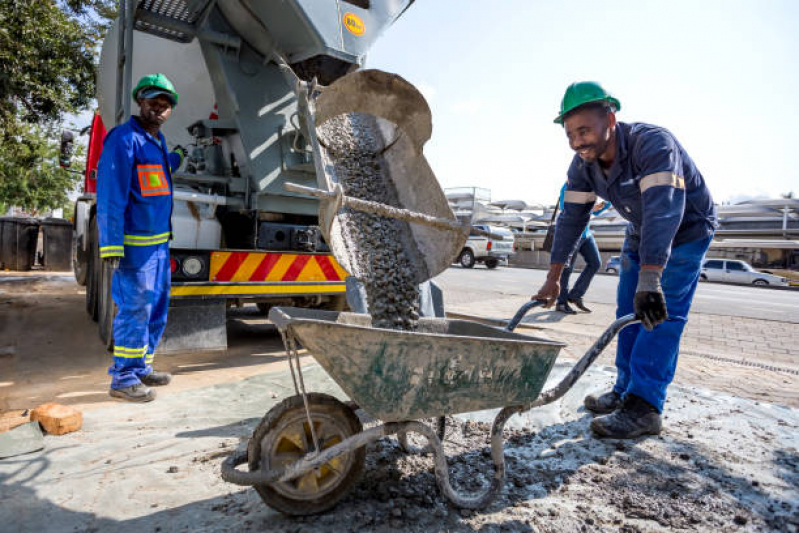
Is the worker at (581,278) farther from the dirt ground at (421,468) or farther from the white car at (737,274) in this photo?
the white car at (737,274)

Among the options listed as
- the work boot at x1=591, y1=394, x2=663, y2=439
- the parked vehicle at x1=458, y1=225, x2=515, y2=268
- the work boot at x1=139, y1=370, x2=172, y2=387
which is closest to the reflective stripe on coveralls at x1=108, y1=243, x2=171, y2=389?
the work boot at x1=139, y1=370, x2=172, y2=387

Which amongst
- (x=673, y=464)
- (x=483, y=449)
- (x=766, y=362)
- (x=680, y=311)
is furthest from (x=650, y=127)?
(x=766, y=362)

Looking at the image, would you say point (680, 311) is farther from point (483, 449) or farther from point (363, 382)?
point (363, 382)

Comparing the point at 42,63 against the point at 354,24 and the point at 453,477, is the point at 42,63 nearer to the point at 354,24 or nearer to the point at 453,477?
the point at 354,24

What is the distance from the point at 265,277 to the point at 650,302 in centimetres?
292

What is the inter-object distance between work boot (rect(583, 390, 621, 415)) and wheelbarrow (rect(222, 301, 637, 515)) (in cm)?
129

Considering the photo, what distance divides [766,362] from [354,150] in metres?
4.27

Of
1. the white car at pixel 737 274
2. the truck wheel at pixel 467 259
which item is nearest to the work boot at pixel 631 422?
the truck wheel at pixel 467 259

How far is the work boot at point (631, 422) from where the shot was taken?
2.63m

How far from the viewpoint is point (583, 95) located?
8.07ft

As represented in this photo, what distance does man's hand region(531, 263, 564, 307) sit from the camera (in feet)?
9.14

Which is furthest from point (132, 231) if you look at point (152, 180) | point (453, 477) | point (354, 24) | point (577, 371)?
point (577, 371)

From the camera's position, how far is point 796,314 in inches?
306

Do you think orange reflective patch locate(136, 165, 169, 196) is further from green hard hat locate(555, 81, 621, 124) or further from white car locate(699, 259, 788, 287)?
white car locate(699, 259, 788, 287)
